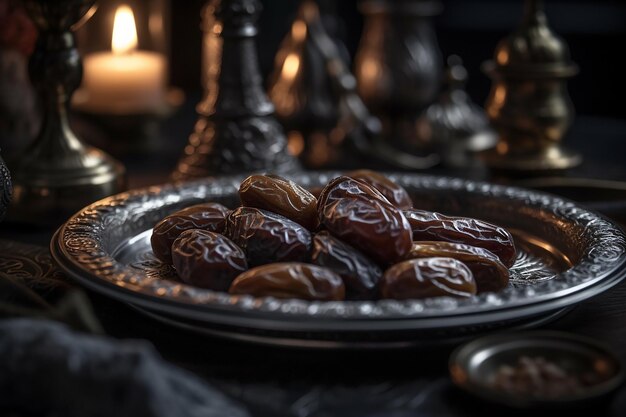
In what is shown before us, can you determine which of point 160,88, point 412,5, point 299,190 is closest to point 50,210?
point 299,190

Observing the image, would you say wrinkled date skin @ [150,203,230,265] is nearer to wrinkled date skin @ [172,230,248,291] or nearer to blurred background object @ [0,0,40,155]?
wrinkled date skin @ [172,230,248,291]

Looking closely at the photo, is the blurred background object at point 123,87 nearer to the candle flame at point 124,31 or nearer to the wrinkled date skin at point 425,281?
the candle flame at point 124,31

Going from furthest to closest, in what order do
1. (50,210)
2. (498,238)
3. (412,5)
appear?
(412,5), (50,210), (498,238)

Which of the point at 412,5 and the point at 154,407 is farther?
the point at 412,5

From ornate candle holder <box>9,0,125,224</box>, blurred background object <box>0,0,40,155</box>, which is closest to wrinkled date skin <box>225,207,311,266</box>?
ornate candle holder <box>9,0,125,224</box>

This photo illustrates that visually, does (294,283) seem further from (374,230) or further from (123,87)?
(123,87)

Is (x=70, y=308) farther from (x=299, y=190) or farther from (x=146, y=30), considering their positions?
(x=146, y=30)

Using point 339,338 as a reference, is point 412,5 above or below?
above

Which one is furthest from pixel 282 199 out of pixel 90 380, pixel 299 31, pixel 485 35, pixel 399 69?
pixel 485 35
